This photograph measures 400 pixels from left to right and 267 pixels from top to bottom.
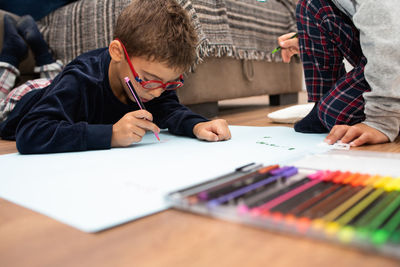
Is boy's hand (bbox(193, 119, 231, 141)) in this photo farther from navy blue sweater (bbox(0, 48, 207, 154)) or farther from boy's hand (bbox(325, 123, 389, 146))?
boy's hand (bbox(325, 123, 389, 146))

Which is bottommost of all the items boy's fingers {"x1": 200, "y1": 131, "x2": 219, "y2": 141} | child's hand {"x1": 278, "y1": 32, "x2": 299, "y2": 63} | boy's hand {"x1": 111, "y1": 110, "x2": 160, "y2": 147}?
boy's fingers {"x1": 200, "y1": 131, "x2": 219, "y2": 141}

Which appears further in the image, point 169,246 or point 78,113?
point 78,113

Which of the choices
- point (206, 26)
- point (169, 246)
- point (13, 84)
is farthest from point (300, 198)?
point (13, 84)

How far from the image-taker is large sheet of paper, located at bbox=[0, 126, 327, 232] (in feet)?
1.39

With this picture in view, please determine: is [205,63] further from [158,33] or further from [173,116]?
[158,33]

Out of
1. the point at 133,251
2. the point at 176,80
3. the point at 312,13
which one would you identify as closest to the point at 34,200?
the point at 133,251

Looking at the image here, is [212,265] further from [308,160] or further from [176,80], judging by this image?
[176,80]

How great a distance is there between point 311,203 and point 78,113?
677mm

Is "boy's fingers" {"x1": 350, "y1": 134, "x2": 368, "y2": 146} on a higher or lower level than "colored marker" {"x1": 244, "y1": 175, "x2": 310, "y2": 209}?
lower

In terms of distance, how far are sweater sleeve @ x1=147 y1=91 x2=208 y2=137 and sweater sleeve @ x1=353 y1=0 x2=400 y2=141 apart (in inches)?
17.1

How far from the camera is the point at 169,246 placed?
336mm

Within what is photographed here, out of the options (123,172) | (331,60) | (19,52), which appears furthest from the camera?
(19,52)

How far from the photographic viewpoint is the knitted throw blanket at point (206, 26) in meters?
1.36

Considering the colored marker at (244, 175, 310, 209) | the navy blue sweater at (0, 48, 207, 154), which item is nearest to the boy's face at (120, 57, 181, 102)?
the navy blue sweater at (0, 48, 207, 154)
